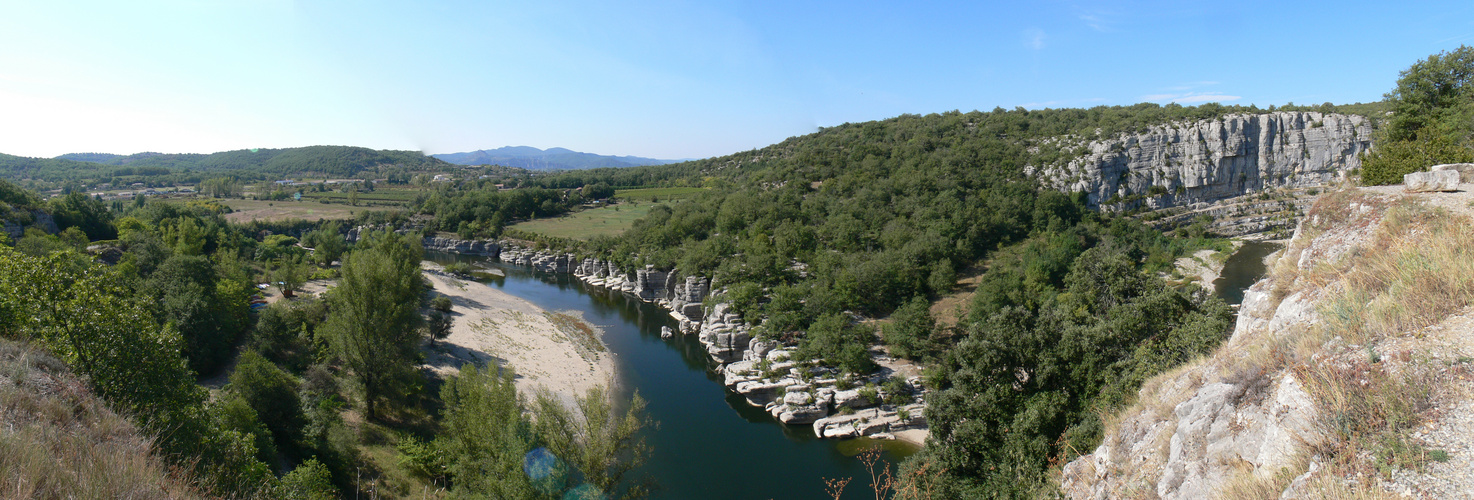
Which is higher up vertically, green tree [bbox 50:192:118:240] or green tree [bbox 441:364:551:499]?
green tree [bbox 50:192:118:240]

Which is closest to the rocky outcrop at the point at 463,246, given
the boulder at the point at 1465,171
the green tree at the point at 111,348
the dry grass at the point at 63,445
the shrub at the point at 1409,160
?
the green tree at the point at 111,348

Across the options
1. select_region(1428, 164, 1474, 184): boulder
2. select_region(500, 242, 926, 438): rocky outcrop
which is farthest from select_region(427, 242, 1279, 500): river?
select_region(1428, 164, 1474, 184): boulder

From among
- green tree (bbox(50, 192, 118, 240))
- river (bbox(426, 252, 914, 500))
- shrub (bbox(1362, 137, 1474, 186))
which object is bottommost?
river (bbox(426, 252, 914, 500))

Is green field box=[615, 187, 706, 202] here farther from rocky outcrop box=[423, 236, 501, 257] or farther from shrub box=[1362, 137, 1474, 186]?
shrub box=[1362, 137, 1474, 186]

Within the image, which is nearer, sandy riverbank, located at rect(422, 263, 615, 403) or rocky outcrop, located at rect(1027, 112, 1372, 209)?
sandy riverbank, located at rect(422, 263, 615, 403)

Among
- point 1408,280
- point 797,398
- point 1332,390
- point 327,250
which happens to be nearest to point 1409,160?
point 1408,280

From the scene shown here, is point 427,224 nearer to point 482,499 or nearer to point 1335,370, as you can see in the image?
point 482,499
